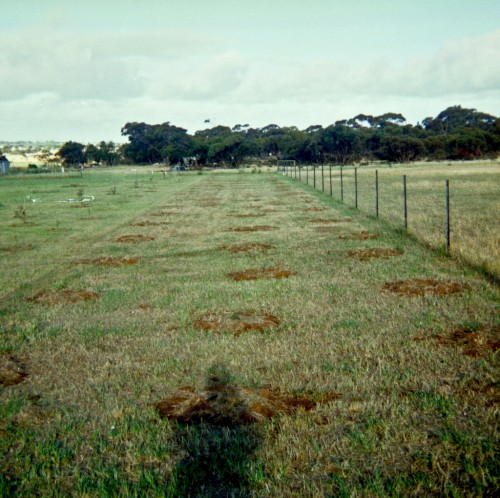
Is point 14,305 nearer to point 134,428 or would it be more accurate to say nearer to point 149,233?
point 134,428

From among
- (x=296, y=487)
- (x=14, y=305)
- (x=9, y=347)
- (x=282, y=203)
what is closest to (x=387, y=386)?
(x=296, y=487)

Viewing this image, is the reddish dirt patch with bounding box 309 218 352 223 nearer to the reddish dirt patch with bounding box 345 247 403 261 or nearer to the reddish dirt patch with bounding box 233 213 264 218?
the reddish dirt patch with bounding box 233 213 264 218

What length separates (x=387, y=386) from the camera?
5.15 metres

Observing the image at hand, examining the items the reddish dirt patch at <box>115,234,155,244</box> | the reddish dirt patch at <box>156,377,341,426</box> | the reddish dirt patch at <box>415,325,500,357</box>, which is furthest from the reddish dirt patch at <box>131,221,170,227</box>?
the reddish dirt patch at <box>156,377,341,426</box>

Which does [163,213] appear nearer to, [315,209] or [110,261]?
[315,209]

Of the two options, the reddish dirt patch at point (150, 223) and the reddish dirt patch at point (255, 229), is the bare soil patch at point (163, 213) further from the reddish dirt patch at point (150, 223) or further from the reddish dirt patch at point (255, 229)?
the reddish dirt patch at point (255, 229)

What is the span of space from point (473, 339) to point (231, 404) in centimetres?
300

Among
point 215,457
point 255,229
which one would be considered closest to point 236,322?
point 215,457

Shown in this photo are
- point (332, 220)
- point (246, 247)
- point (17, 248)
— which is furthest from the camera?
point (332, 220)

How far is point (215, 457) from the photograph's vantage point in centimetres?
→ 408

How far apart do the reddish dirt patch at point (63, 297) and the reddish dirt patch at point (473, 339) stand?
17.0 ft

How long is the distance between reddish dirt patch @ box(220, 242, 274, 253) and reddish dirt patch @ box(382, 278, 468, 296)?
4815 millimetres

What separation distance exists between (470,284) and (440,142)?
96.2m

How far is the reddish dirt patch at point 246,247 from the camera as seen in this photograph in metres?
13.6
